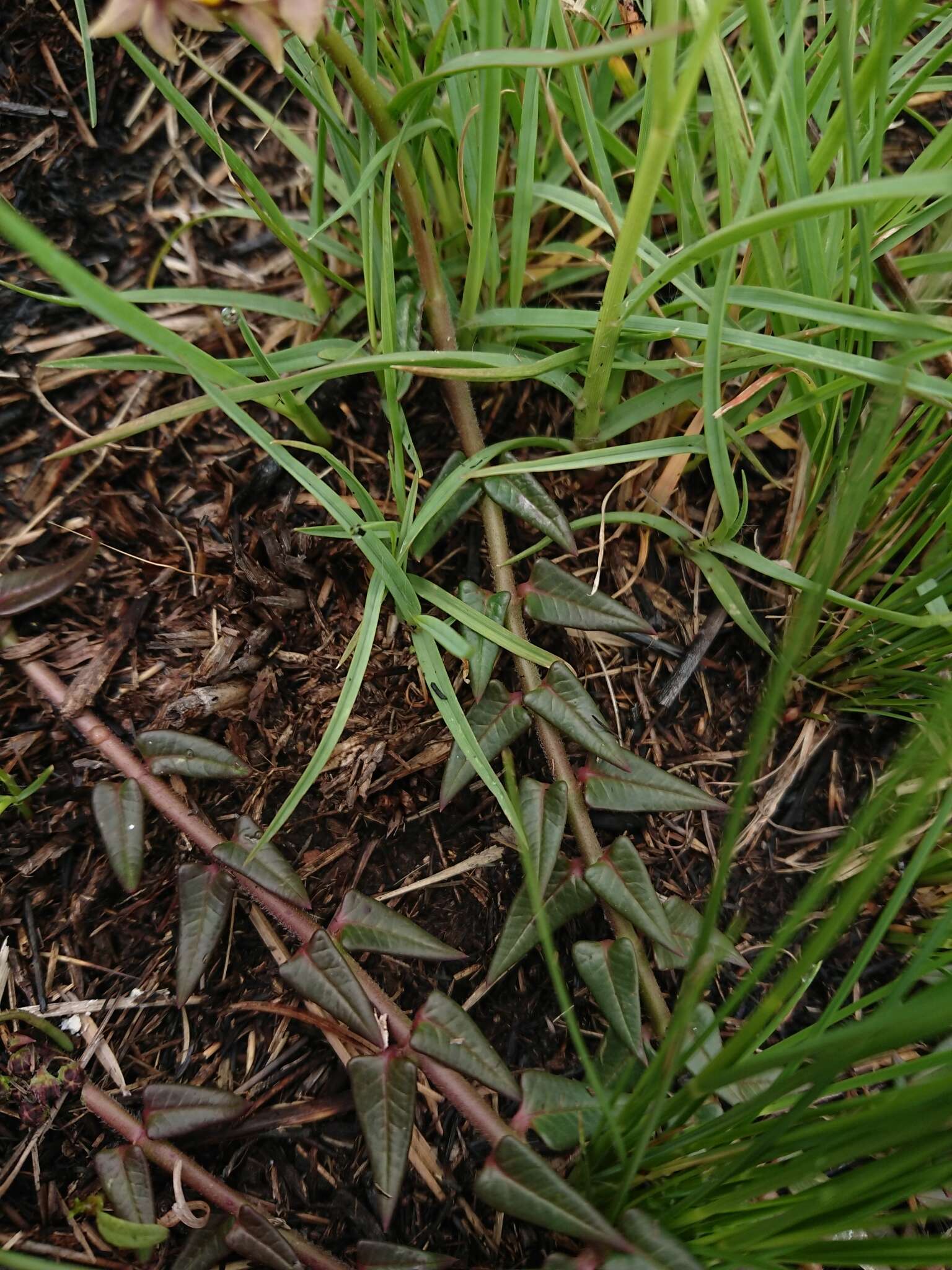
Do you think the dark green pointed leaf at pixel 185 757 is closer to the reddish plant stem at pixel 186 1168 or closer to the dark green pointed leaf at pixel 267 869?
the dark green pointed leaf at pixel 267 869

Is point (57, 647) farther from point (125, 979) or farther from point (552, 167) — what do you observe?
point (552, 167)

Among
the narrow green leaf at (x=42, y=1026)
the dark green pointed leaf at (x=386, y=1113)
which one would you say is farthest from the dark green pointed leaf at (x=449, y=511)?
the narrow green leaf at (x=42, y=1026)

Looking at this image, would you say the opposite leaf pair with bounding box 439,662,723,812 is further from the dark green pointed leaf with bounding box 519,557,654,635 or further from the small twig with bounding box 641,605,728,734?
the small twig with bounding box 641,605,728,734

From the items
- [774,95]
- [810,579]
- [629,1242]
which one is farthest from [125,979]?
[774,95]

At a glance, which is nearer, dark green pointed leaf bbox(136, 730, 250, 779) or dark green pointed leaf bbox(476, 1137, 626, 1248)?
dark green pointed leaf bbox(476, 1137, 626, 1248)

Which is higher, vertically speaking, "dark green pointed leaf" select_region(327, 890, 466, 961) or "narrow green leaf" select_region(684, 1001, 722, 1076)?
"dark green pointed leaf" select_region(327, 890, 466, 961)

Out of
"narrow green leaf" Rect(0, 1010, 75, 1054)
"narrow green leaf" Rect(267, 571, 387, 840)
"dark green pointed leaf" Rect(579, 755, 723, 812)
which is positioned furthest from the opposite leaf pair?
"narrow green leaf" Rect(0, 1010, 75, 1054)
